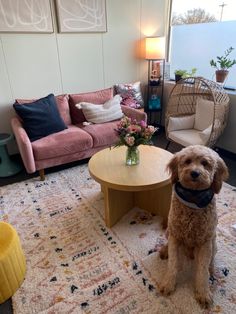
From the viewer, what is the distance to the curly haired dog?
1.34 meters

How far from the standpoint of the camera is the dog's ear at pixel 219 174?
139cm

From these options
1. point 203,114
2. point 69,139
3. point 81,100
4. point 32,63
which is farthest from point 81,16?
point 203,114

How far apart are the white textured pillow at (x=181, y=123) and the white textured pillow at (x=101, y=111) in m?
0.73

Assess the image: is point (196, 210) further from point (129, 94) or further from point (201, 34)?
point (201, 34)

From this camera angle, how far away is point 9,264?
142 centimetres

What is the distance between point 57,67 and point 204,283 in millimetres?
3038

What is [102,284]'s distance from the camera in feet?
5.10

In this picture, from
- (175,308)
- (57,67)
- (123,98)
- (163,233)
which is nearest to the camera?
(175,308)

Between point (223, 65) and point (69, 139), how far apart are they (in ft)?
7.16

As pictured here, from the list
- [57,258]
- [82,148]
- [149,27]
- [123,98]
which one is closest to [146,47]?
[149,27]

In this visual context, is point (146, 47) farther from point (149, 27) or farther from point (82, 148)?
point (82, 148)

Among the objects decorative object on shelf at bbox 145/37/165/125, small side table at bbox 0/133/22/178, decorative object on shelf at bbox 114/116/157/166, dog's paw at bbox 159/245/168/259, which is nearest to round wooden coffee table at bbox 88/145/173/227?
decorative object on shelf at bbox 114/116/157/166

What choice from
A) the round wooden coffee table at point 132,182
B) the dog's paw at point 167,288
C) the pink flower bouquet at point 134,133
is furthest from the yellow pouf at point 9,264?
the pink flower bouquet at point 134,133

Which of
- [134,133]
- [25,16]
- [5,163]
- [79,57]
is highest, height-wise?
[25,16]
